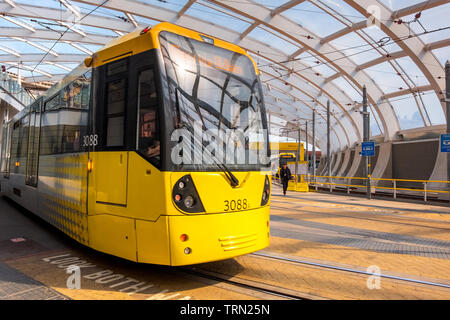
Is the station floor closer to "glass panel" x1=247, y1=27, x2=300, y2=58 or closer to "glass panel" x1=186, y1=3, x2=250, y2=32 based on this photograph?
"glass panel" x1=186, y1=3, x2=250, y2=32

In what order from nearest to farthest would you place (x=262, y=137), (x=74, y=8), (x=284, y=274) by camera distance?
(x=284, y=274)
(x=262, y=137)
(x=74, y=8)

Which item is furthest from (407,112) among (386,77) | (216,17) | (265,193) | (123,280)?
(123,280)

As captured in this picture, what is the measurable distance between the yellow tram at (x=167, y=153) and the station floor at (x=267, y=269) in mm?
411

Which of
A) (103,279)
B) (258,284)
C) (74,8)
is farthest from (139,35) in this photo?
(74,8)

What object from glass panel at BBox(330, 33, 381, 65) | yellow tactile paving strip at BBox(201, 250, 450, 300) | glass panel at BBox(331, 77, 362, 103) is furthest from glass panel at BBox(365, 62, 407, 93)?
yellow tactile paving strip at BBox(201, 250, 450, 300)

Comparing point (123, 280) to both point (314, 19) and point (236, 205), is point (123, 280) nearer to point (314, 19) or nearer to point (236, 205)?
point (236, 205)

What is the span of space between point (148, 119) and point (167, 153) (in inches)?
22.6

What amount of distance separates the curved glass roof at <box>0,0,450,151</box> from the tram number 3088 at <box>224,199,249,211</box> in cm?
1425

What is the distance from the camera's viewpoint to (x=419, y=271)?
15.9 ft

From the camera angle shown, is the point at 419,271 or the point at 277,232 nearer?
the point at 419,271

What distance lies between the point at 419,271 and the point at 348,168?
33.3 metres

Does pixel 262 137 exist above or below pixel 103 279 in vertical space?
above

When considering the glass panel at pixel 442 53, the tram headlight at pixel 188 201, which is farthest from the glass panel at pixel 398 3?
the tram headlight at pixel 188 201
